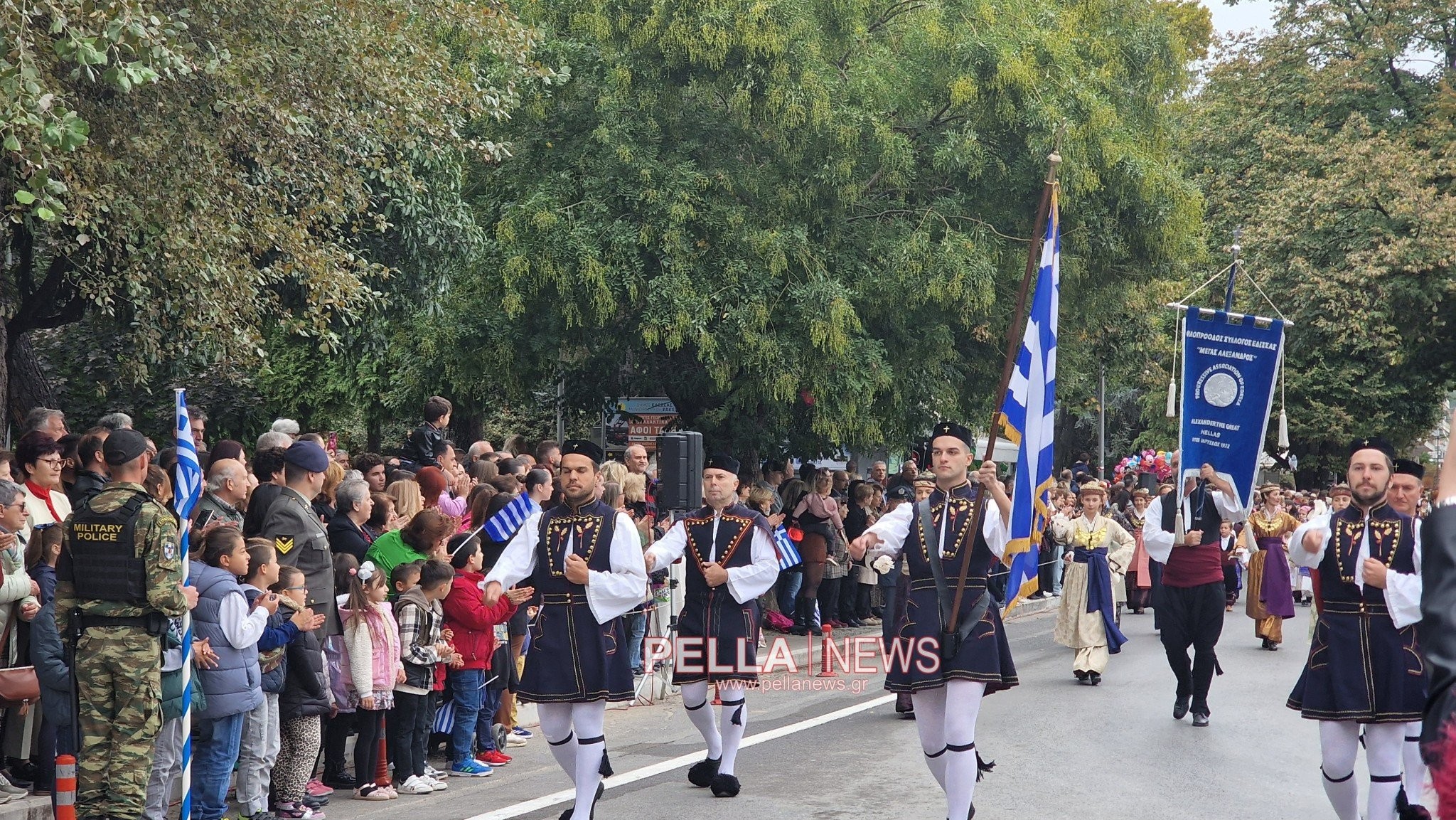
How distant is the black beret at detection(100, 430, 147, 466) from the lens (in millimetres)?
7488

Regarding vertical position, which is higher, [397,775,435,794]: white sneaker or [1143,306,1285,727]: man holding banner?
[1143,306,1285,727]: man holding banner

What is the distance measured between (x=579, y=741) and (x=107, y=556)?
2468mm

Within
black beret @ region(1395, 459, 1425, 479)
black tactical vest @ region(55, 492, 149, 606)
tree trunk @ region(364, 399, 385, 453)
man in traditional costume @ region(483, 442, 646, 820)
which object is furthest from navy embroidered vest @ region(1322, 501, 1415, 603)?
tree trunk @ region(364, 399, 385, 453)

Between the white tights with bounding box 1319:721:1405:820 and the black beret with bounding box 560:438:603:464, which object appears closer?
the white tights with bounding box 1319:721:1405:820

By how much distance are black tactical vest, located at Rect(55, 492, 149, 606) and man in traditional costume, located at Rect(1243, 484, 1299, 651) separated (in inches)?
475

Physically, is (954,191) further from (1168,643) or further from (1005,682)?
(1005,682)

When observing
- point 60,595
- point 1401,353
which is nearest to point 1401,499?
point 60,595

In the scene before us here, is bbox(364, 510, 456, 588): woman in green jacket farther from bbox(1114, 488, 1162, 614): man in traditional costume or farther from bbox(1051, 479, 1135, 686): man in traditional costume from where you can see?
bbox(1114, 488, 1162, 614): man in traditional costume

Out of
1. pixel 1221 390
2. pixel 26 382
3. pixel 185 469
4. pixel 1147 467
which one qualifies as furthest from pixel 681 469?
pixel 1147 467

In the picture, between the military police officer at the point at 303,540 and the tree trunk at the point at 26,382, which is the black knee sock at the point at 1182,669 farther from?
the tree trunk at the point at 26,382

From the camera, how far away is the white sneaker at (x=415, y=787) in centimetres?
901

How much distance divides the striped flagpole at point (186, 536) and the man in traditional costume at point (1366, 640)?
5446mm

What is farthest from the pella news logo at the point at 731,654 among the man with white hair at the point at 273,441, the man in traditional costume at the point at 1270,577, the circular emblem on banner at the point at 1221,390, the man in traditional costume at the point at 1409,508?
the man in traditional costume at the point at 1270,577

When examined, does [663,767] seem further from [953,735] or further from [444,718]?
[953,735]
